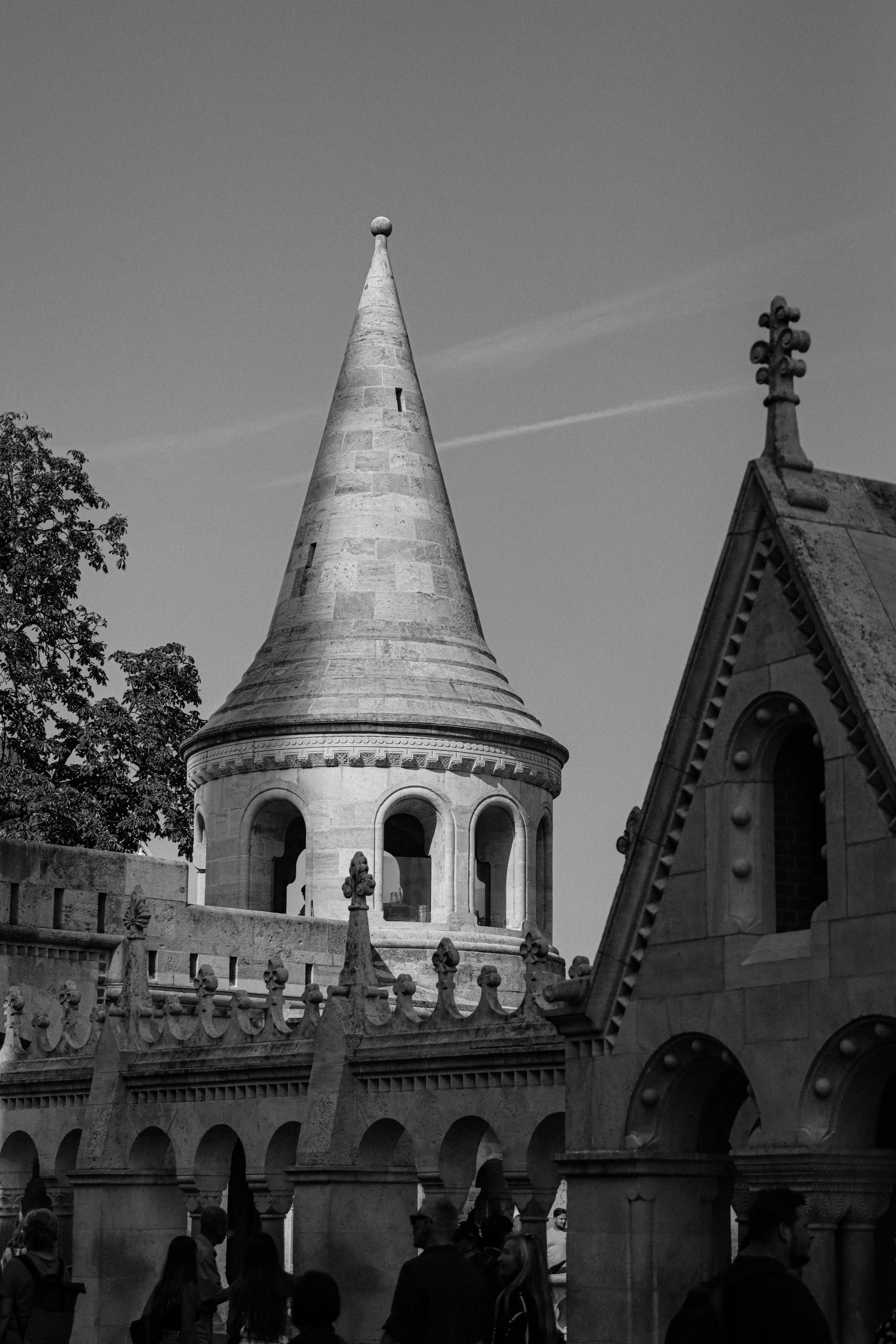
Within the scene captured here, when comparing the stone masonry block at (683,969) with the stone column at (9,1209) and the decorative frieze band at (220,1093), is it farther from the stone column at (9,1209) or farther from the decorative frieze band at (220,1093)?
the stone column at (9,1209)

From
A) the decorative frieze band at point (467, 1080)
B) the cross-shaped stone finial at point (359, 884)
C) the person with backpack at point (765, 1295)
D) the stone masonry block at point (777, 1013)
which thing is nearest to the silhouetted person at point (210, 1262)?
the stone masonry block at point (777, 1013)

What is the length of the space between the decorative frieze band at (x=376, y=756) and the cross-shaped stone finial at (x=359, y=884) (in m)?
9.99

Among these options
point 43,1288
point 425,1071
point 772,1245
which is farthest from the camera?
point 425,1071

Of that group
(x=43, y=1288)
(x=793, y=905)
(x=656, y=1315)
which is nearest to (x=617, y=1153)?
(x=656, y=1315)

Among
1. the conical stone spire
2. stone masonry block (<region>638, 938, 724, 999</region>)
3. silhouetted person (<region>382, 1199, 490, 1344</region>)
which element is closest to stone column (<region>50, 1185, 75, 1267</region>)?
the conical stone spire

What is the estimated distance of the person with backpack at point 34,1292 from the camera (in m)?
11.8

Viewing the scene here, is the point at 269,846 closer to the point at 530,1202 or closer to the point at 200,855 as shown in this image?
the point at 200,855

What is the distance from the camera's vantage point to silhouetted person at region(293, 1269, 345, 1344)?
28.9 ft

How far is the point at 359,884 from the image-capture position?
2127 cm

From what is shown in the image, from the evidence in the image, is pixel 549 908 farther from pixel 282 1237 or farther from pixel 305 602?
pixel 282 1237

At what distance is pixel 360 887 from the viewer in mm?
21234

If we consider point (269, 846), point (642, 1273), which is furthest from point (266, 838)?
point (642, 1273)

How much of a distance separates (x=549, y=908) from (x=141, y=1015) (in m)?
10.5

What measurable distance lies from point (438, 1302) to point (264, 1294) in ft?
4.67
